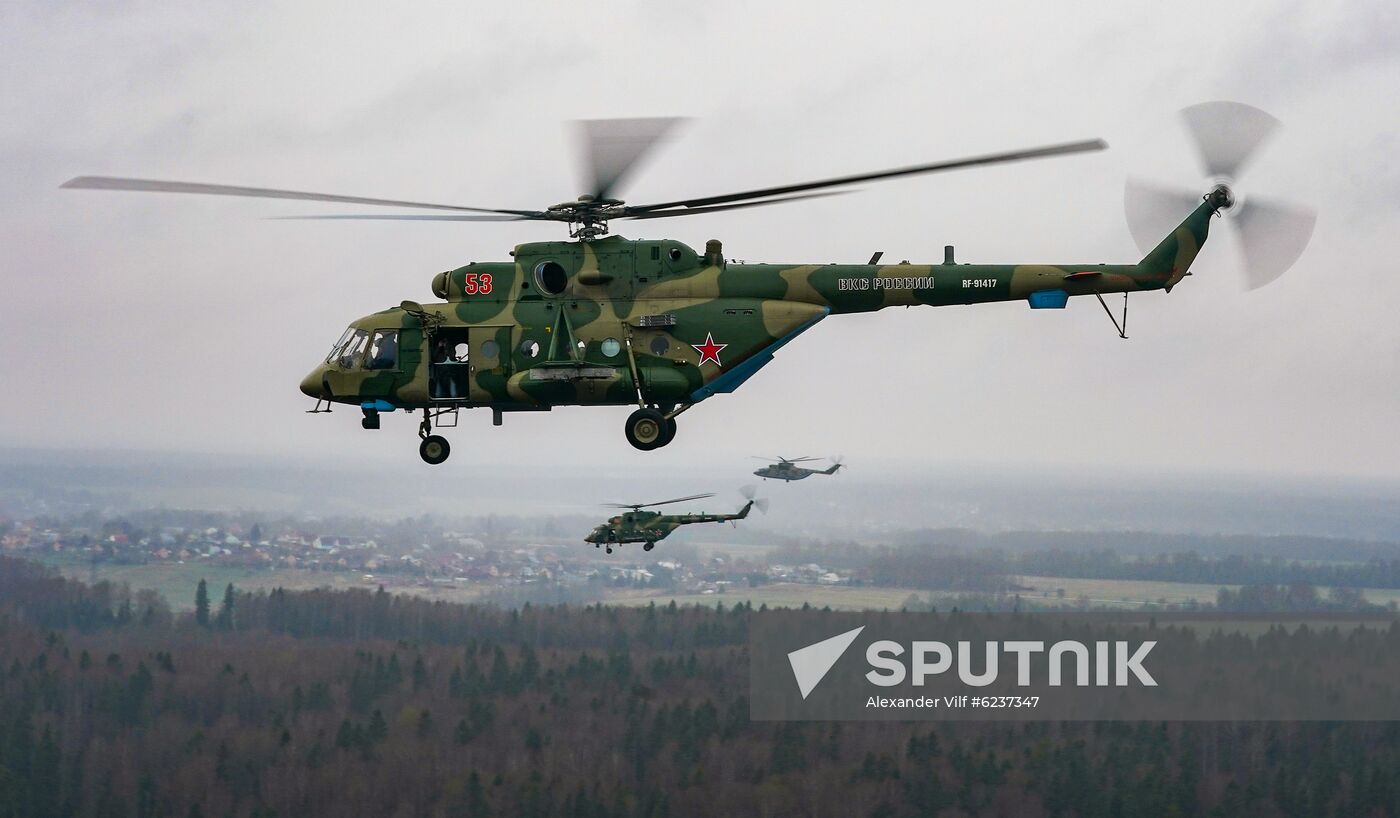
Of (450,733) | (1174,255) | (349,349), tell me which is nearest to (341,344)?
(349,349)

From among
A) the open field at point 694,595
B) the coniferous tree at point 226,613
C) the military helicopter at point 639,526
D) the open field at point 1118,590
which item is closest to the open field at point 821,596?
the open field at point 694,595

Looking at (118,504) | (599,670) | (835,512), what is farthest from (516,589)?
(118,504)

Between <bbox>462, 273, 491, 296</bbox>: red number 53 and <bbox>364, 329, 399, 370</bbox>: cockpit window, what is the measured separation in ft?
5.43

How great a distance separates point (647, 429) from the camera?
107ft

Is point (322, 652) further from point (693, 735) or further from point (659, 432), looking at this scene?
point (659, 432)

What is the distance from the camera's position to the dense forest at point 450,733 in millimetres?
143250

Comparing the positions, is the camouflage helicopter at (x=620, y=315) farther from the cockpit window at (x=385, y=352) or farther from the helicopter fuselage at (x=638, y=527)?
the helicopter fuselage at (x=638, y=527)

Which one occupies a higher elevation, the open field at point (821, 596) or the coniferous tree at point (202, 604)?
the open field at point (821, 596)

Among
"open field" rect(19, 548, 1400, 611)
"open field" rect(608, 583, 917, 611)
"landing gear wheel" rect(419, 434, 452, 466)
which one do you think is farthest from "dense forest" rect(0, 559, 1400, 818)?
"landing gear wheel" rect(419, 434, 452, 466)

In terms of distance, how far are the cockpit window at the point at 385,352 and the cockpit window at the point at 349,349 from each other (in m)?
0.30

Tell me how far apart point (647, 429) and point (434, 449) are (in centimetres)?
456

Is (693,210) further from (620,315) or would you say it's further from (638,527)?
(638,527)

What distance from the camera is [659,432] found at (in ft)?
107

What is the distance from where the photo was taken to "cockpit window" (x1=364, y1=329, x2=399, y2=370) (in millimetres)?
33531
